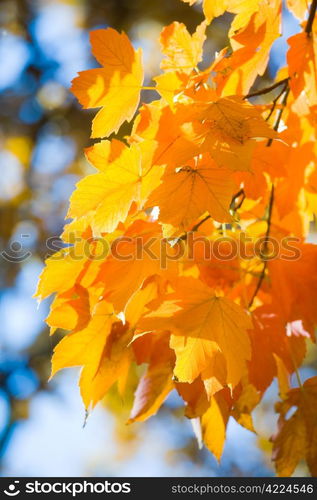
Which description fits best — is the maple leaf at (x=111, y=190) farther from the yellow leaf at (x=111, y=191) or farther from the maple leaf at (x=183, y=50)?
the maple leaf at (x=183, y=50)

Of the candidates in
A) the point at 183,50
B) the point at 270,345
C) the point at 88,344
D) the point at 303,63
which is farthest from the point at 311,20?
the point at 88,344

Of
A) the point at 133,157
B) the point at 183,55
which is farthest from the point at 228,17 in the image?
the point at 133,157

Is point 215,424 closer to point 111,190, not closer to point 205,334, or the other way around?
point 205,334

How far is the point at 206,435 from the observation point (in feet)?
3.52

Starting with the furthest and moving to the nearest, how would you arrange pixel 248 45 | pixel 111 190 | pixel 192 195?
pixel 248 45, pixel 111 190, pixel 192 195

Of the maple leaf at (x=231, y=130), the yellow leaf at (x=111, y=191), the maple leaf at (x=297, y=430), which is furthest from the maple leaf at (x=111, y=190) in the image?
the maple leaf at (x=297, y=430)

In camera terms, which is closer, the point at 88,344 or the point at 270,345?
the point at 88,344

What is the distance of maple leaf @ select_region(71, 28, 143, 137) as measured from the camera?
1.04 metres

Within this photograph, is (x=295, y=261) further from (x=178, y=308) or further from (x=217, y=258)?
(x=178, y=308)

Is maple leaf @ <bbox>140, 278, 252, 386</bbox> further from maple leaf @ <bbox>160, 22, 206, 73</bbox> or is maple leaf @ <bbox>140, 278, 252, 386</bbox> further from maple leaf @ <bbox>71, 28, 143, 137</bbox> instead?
maple leaf @ <bbox>160, 22, 206, 73</bbox>

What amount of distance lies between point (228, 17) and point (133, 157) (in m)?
2.93

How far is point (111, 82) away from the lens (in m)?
1.06

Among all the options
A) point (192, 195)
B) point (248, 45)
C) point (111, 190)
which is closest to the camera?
point (192, 195)

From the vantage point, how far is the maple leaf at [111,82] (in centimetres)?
104
